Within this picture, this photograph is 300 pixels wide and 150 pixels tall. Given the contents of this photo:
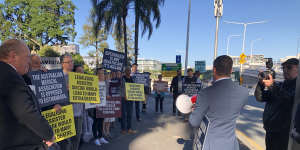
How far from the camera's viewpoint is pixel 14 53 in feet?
4.77

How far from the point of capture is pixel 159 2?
42.0 ft

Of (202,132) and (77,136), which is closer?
(202,132)

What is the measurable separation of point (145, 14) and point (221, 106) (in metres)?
12.0

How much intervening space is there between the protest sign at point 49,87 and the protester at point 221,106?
2.03 m

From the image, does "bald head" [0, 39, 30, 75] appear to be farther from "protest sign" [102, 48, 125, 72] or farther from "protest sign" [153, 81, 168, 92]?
"protest sign" [153, 81, 168, 92]

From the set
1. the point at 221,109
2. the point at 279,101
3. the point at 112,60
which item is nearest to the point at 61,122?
the point at 221,109

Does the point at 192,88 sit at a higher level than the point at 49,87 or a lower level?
lower

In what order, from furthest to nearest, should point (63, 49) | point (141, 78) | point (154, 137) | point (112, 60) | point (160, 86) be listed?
point (63, 49)
point (160, 86)
point (141, 78)
point (112, 60)
point (154, 137)

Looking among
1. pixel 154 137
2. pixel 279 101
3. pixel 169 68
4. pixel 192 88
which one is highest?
pixel 169 68

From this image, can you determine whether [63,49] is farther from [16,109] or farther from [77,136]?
[16,109]

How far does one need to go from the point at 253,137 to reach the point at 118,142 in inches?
145

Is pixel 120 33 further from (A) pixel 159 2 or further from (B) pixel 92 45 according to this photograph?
(B) pixel 92 45

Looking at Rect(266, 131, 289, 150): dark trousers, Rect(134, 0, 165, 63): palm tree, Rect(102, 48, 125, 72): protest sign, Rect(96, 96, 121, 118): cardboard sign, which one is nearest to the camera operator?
Rect(266, 131, 289, 150): dark trousers

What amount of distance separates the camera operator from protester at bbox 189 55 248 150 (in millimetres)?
921
